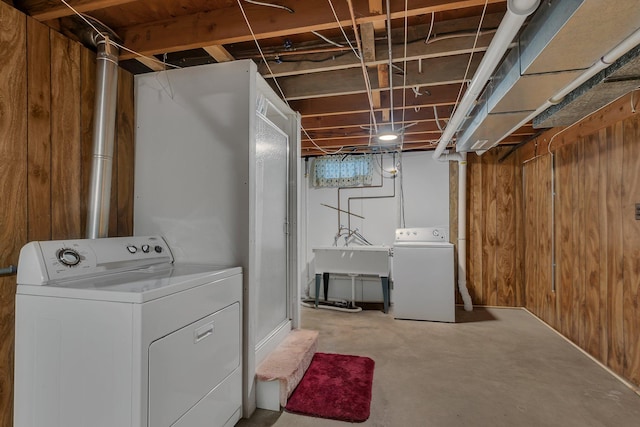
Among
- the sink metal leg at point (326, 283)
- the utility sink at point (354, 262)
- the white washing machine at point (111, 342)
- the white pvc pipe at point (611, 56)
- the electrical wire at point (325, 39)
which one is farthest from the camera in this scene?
the sink metal leg at point (326, 283)

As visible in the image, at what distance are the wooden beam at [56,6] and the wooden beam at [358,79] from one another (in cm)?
131

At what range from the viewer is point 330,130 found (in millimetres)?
3814

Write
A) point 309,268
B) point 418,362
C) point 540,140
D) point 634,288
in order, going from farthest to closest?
point 309,268
point 540,140
point 418,362
point 634,288

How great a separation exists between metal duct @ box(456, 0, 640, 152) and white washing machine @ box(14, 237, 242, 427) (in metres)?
1.84

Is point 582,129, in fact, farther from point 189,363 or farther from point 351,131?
point 189,363

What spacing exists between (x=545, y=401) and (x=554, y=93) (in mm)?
1951

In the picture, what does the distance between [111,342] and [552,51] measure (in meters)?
2.17

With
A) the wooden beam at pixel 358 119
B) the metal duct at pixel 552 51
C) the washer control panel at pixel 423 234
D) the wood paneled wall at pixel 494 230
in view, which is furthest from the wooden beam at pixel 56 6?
the wood paneled wall at pixel 494 230

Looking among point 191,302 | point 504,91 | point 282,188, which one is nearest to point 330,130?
point 282,188

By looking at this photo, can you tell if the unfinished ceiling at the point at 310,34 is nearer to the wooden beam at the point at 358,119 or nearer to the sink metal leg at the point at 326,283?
the wooden beam at the point at 358,119

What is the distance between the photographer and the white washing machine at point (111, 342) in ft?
3.60

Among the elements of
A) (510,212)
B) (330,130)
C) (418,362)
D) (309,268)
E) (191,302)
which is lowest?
(418,362)

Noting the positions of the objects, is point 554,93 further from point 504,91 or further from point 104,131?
point 104,131

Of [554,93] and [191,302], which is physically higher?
[554,93]
